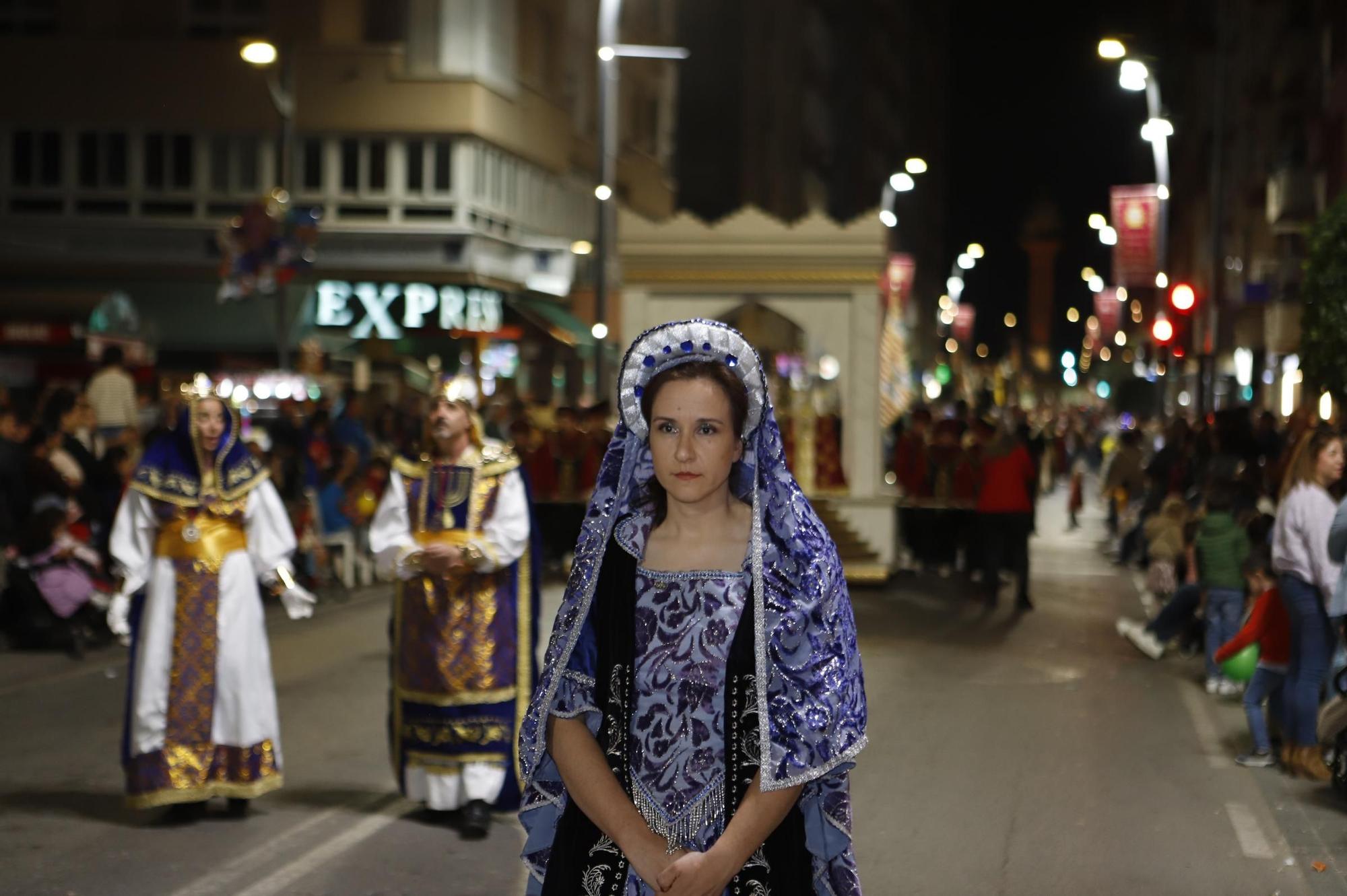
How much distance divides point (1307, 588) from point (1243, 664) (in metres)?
2.69

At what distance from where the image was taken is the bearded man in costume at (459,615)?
886cm

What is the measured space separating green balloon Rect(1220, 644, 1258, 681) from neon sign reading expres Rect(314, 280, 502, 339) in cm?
2753

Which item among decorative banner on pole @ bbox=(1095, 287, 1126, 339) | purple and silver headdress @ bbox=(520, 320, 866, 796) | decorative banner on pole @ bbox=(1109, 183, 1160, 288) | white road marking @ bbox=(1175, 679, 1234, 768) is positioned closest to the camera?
purple and silver headdress @ bbox=(520, 320, 866, 796)

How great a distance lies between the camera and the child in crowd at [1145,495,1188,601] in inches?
677

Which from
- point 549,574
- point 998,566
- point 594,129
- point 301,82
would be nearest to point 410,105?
point 301,82

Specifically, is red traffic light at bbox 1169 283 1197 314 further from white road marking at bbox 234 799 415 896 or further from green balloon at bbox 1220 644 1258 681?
white road marking at bbox 234 799 415 896

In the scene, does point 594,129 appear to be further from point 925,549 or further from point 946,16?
point 946,16

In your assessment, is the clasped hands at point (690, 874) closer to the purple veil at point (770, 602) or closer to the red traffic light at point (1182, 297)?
the purple veil at point (770, 602)

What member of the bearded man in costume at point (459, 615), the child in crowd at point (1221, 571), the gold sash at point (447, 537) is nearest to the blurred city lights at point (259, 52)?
the child in crowd at point (1221, 571)

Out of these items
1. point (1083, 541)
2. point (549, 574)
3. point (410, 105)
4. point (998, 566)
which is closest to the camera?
point (998, 566)

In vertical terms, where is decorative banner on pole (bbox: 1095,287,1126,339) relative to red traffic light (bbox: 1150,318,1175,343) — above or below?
above

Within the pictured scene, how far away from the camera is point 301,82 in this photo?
40.2m

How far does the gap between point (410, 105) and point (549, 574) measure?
19604 millimetres

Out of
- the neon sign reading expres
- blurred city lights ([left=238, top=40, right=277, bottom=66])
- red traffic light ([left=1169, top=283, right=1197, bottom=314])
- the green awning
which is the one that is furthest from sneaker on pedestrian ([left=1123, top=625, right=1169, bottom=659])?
the neon sign reading expres
